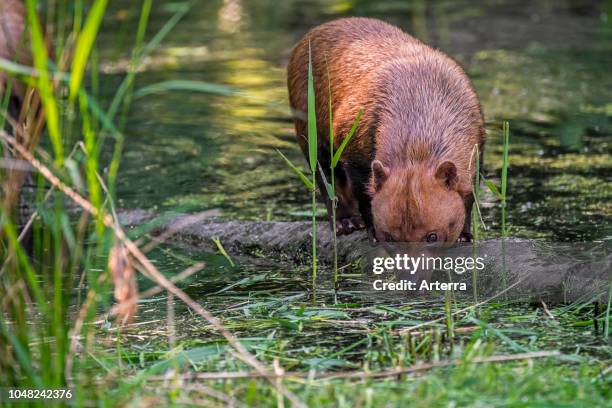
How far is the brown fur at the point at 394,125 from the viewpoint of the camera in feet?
19.2

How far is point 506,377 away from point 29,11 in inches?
89.5

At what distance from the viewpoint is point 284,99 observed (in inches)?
476

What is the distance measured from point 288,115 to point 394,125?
5.33m

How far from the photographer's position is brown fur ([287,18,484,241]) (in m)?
5.87

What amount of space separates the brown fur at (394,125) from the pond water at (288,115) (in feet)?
2.33

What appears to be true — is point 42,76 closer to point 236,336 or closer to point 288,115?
point 236,336

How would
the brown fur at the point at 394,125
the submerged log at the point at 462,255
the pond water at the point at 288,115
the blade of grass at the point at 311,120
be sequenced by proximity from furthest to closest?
the pond water at the point at 288,115 < the brown fur at the point at 394,125 < the submerged log at the point at 462,255 < the blade of grass at the point at 311,120

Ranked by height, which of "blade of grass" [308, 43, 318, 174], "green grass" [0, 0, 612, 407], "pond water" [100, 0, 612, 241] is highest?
"blade of grass" [308, 43, 318, 174]

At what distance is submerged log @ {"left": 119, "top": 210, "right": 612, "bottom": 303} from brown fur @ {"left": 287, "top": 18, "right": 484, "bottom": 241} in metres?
0.20

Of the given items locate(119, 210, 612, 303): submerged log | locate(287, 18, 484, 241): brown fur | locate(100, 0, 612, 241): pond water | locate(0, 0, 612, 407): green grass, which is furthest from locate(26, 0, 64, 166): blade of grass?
locate(287, 18, 484, 241): brown fur

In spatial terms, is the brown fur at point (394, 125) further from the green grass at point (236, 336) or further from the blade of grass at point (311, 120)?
the green grass at point (236, 336)

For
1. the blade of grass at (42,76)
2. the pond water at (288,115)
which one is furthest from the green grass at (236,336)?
the pond water at (288,115)

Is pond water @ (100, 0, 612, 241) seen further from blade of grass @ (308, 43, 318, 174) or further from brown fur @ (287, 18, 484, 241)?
blade of grass @ (308, 43, 318, 174)

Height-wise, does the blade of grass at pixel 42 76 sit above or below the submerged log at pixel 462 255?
above
